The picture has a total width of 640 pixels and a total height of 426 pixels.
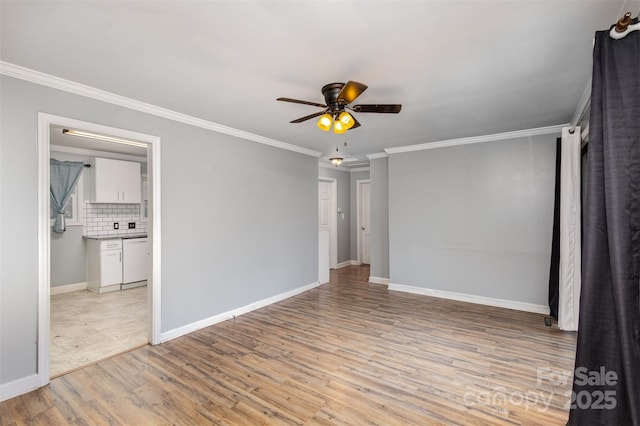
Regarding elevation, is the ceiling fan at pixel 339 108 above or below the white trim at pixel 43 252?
above

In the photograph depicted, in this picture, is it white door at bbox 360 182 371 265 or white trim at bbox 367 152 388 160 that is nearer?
white trim at bbox 367 152 388 160

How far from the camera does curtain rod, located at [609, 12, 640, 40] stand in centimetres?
128

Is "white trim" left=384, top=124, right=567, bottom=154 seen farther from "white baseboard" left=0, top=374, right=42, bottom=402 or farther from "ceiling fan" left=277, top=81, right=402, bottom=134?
"white baseboard" left=0, top=374, right=42, bottom=402

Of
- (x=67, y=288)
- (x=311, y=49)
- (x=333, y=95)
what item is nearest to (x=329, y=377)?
(x=333, y=95)

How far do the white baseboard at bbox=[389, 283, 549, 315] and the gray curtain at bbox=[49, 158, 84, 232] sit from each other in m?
5.99

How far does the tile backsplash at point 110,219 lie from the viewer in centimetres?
564

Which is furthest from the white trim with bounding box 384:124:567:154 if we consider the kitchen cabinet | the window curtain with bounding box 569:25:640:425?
the kitchen cabinet

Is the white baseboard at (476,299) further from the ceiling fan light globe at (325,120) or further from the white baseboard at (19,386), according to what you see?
the white baseboard at (19,386)

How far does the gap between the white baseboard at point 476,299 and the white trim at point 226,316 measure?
1841mm

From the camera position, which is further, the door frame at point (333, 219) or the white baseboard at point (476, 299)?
the door frame at point (333, 219)

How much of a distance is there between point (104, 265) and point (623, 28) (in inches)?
262

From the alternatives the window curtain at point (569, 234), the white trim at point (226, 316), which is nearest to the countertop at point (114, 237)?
the white trim at point (226, 316)

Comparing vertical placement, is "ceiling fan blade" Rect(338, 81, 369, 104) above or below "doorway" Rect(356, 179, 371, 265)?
above

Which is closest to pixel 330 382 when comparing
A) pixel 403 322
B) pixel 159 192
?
pixel 403 322
